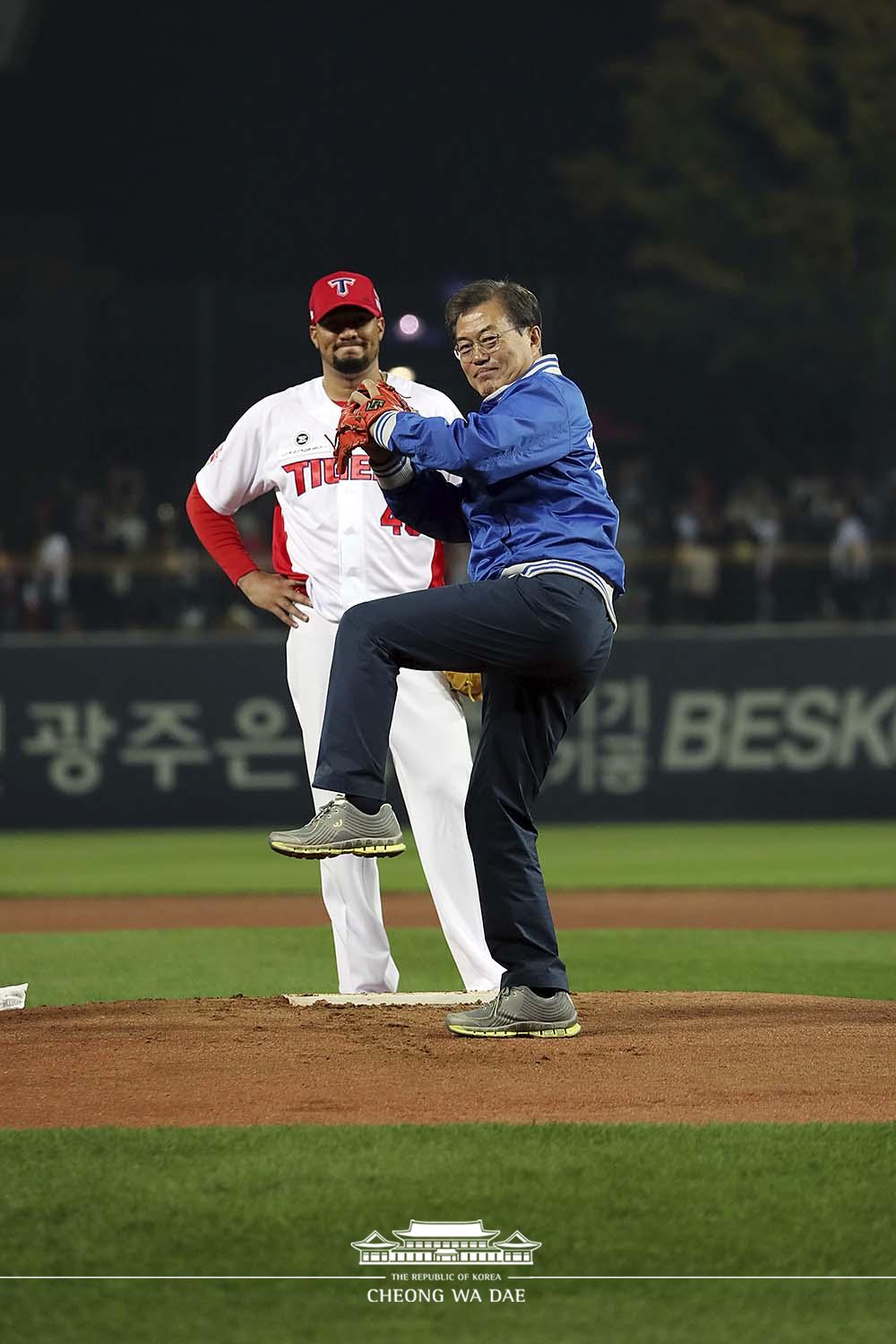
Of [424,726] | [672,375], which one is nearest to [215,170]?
[672,375]

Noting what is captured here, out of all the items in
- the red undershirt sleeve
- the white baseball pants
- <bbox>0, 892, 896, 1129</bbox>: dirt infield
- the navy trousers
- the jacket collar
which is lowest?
<bbox>0, 892, 896, 1129</bbox>: dirt infield

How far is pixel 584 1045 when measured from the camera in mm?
5465

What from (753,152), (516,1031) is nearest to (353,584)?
(516,1031)

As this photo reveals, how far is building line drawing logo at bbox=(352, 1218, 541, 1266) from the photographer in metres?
3.71

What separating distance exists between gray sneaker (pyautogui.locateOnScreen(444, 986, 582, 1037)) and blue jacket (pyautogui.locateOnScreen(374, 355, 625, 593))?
117 cm

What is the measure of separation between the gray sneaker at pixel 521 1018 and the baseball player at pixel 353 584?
2.98 ft

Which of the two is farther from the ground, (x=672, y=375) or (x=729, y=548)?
(x=672, y=375)

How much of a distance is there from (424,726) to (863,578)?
41.8ft

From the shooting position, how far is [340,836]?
501 centimetres

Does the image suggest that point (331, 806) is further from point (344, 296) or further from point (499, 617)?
point (344, 296)

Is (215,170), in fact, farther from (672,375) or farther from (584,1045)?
(584,1045)

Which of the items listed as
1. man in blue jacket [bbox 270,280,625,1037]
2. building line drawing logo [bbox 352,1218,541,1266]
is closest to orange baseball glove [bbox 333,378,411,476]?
man in blue jacket [bbox 270,280,625,1037]

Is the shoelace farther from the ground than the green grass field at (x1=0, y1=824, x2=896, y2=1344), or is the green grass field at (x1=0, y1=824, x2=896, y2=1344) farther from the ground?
the shoelace

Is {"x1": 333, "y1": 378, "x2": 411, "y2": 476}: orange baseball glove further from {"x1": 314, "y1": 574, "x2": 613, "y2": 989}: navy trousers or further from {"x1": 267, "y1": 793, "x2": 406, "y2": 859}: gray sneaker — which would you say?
{"x1": 267, "y1": 793, "x2": 406, "y2": 859}: gray sneaker
